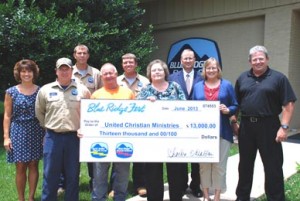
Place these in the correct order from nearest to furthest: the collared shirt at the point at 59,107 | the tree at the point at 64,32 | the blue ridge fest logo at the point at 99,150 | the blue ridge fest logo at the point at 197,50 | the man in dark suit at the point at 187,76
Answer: the collared shirt at the point at 59,107, the blue ridge fest logo at the point at 99,150, the man in dark suit at the point at 187,76, the tree at the point at 64,32, the blue ridge fest logo at the point at 197,50

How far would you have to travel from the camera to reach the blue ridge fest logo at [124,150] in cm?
439

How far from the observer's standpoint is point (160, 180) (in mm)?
4590

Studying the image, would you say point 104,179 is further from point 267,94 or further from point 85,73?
point 267,94

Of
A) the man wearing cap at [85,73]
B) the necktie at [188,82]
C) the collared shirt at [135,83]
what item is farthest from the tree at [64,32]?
the necktie at [188,82]

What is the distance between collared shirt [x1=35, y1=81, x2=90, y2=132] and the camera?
4234mm

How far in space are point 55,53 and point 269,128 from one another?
5800 millimetres

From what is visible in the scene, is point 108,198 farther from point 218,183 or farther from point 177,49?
point 177,49

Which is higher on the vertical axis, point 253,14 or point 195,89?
point 253,14

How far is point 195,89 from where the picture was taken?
4594mm

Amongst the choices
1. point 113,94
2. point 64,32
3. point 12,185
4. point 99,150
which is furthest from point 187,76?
point 64,32

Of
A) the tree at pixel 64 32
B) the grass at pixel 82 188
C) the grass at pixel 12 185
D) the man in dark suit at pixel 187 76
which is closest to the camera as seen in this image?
the man in dark suit at pixel 187 76

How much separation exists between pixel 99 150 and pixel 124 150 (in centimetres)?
30

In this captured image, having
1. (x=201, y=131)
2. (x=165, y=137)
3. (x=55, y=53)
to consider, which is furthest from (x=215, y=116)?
(x=55, y=53)

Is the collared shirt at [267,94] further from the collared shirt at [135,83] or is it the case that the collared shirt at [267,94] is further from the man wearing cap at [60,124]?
the man wearing cap at [60,124]
